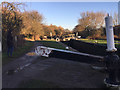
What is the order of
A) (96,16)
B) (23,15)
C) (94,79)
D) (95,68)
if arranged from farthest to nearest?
(96,16) → (23,15) → (95,68) → (94,79)

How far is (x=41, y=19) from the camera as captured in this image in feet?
152

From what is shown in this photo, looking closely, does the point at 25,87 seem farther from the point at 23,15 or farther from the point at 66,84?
the point at 23,15

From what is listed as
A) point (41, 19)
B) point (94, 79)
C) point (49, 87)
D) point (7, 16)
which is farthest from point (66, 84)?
point (41, 19)

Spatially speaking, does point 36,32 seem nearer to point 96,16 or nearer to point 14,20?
point 96,16

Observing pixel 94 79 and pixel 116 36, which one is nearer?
pixel 94 79

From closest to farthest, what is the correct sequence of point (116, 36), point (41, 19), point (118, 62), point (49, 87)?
1. point (118, 62)
2. point (49, 87)
3. point (116, 36)
4. point (41, 19)

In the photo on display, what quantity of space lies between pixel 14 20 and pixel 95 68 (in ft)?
31.7

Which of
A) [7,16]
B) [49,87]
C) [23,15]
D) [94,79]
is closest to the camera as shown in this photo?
[49,87]

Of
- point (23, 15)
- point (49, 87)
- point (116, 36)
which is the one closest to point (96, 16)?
point (116, 36)

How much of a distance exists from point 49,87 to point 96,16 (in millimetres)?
41635

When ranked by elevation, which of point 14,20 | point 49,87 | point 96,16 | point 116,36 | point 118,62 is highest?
point 96,16

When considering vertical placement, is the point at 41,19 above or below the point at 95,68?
above

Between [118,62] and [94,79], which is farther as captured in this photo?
[94,79]

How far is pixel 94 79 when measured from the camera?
4.69 meters
